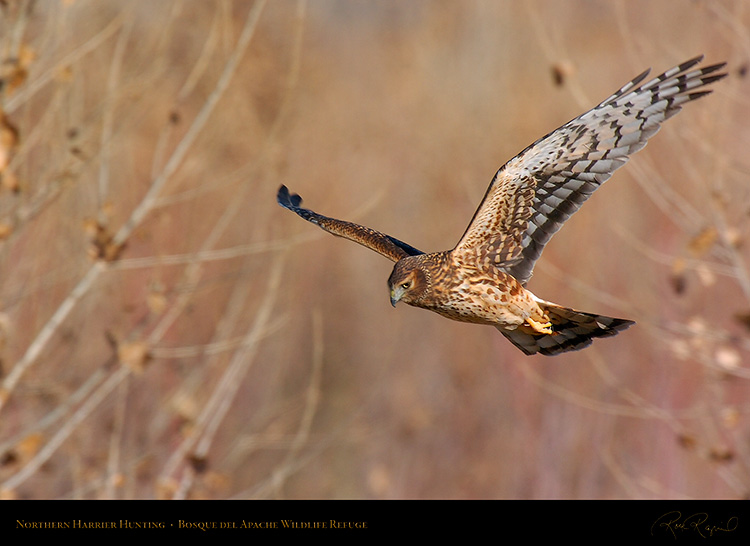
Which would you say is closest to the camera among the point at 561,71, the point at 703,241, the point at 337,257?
the point at 703,241

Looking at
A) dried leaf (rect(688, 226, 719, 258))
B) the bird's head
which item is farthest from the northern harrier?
dried leaf (rect(688, 226, 719, 258))

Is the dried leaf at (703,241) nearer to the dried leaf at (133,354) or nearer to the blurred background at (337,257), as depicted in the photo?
the blurred background at (337,257)

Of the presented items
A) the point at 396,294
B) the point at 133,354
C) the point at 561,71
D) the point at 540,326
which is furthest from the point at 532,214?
the point at 133,354

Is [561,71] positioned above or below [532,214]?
above

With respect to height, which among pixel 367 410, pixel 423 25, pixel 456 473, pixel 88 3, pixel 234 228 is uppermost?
pixel 423 25

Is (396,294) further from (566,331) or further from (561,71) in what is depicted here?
(561,71)

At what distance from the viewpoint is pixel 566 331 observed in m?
5.57

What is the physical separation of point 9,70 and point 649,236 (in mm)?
10019

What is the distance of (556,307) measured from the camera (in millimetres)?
5465

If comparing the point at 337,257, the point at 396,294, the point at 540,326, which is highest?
the point at 540,326

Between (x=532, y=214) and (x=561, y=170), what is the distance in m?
0.27

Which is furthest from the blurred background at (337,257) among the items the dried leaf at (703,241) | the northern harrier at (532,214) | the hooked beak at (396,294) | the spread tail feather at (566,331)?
the hooked beak at (396,294)
